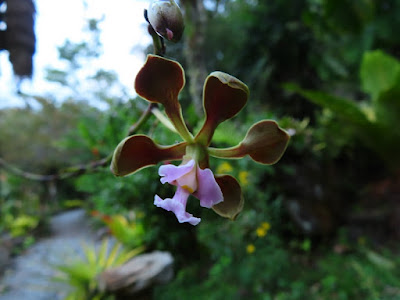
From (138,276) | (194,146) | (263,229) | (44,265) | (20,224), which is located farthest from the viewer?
(20,224)

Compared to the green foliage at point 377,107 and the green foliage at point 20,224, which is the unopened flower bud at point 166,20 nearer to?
the green foliage at point 377,107

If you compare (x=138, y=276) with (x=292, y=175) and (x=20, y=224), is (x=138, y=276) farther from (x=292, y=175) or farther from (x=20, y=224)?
(x=20, y=224)

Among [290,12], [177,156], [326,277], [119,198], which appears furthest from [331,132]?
[177,156]

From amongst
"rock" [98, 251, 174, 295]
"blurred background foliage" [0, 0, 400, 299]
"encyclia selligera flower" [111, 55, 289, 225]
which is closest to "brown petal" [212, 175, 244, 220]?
"encyclia selligera flower" [111, 55, 289, 225]

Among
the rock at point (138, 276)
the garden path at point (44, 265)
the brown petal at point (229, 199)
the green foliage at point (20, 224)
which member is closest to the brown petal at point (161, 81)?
the brown petal at point (229, 199)

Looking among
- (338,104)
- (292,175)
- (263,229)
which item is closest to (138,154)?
(263,229)

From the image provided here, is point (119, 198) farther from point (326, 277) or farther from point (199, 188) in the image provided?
point (199, 188)
